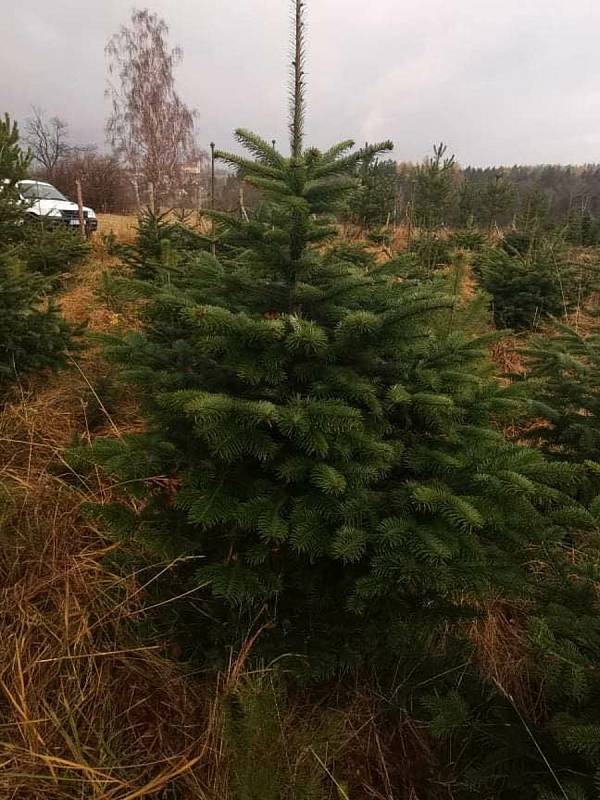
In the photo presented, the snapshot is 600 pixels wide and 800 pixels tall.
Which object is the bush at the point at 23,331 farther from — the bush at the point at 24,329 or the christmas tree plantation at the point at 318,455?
the christmas tree plantation at the point at 318,455

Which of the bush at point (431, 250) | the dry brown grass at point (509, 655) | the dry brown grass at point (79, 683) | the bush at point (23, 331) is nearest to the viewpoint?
the dry brown grass at point (79, 683)

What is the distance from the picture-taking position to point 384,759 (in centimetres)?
167

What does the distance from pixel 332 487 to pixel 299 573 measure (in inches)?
19.5

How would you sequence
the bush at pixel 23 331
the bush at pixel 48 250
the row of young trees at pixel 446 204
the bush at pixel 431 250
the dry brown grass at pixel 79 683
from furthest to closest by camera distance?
the row of young trees at pixel 446 204 < the bush at pixel 431 250 < the bush at pixel 48 250 < the bush at pixel 23 331 < the dry brown grass at pixel 79 683

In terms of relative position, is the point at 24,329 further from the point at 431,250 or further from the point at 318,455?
the point at 431,250

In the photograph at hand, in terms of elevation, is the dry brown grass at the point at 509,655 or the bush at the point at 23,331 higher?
the bush at the point at 23,331

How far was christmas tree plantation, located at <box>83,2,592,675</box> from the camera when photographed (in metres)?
1.49

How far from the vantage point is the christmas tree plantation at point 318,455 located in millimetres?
1485

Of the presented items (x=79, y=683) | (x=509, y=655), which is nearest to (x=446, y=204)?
(x=509, y=655)

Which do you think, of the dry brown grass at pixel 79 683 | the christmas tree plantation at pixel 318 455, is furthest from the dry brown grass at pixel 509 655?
the dry brown grass at pixel 79 683

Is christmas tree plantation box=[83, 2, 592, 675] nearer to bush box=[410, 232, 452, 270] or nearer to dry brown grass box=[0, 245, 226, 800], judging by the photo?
dry brown grass box=[0, 245, 226, 800]

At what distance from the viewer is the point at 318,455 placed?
5.04 feet

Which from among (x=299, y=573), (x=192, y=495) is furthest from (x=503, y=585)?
(x=192, y=495)

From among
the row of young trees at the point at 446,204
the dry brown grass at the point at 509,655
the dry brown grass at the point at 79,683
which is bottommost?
the dry brown grass at the point at 509,655
